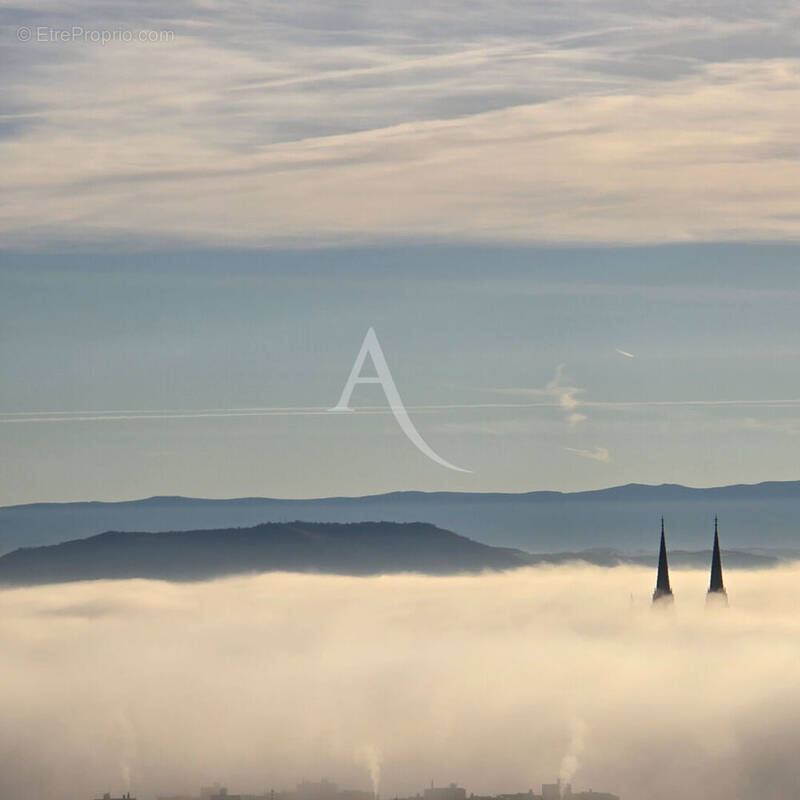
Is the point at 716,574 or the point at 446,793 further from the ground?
the point at 716,574

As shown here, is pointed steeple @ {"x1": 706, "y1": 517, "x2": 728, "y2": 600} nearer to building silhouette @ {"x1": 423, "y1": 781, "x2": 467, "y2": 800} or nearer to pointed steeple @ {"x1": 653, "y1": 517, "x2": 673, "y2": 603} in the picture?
pointed steeple @ {"x1": 653, "y1": 517, "x2": 673, "y2": 603}

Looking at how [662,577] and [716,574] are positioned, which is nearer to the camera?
[716,574]

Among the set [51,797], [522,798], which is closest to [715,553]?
[522,798]

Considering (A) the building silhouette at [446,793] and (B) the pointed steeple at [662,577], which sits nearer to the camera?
(B) the pointed steeple at [662,577]

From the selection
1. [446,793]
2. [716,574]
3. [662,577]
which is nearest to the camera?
[716,574]

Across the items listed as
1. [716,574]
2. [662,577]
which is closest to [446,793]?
[662,577]

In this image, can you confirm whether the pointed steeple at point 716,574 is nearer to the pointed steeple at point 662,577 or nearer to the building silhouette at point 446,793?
the pointed steeple at point 662,577

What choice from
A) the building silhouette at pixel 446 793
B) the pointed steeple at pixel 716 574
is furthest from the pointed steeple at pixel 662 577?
the building silhouette at pixel 446 793

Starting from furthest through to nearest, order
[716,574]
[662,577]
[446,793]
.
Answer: [446,793] → [662,577] → [716,574]

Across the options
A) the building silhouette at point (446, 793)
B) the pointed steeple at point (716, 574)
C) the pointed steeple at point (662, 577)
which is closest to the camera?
the pointed steeple at point (716, 574)

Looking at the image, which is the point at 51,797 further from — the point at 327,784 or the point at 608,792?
the point at 608,792

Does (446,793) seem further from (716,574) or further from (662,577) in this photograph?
(716,574)
